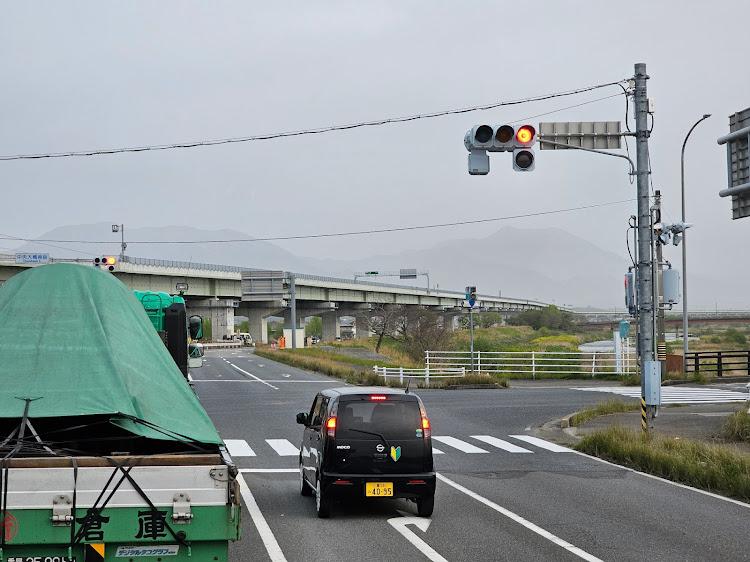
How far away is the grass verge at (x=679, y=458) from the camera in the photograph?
13.8m

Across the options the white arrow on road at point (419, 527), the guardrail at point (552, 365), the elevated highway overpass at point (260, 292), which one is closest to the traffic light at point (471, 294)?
the guardrail at point (552, 365)

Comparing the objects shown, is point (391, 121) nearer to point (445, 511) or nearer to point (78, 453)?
point (445, 511)

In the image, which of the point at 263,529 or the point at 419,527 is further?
the point at 419,527

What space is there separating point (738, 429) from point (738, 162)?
6.12 meters

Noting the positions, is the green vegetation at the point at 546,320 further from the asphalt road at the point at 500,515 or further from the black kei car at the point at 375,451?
the black kei car at the point at 375,451

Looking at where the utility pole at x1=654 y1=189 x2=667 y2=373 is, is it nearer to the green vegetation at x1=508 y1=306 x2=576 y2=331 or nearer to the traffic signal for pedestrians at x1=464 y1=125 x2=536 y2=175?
the traffic signal for pedestrians at x1=464 y1=125 x2=536 y2=175

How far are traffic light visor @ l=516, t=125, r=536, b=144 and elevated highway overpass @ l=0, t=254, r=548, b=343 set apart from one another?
127 ft

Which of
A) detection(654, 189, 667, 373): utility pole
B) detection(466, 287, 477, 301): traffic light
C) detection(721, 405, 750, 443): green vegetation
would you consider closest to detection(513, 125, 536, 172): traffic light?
detection(654, 189, 667, 373): utility pole

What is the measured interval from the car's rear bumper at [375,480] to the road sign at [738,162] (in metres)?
8.55

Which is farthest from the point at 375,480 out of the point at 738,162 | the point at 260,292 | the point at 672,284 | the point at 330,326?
the point at 330,326

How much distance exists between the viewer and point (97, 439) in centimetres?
752

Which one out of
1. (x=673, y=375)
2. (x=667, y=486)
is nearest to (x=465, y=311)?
(x=673, y=375)

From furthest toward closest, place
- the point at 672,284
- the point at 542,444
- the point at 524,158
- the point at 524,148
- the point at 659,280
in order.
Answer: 1. the point at 659,280
2. the point at 672,284
3. the point at 542,444
4. the point at 524,158
5. the point at 524,148

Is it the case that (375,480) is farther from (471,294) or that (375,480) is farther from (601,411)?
(471,294)
